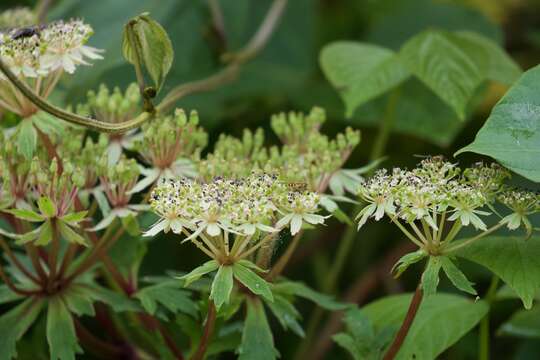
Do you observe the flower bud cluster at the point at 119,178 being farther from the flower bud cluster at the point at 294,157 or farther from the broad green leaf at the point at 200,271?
the broad green leaf at the point at 200,271

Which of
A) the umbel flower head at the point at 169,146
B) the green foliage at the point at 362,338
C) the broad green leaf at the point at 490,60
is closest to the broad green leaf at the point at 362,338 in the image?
the green foliage at the point at 362,338

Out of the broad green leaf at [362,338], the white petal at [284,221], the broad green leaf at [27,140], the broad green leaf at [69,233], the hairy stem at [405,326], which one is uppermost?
the broad green leaf at [27,140]

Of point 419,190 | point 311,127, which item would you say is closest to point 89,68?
point 311,127

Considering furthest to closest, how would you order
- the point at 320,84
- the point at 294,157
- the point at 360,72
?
the point at 320,84, the point at 360,72, the point at 294,157

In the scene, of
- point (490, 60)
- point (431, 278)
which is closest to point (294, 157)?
point (431, 278)

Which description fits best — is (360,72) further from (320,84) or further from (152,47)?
(320,84)

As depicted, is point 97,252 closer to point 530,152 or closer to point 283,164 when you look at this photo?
point 283,164

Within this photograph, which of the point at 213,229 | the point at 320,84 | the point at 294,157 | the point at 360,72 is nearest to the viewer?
the point at 213,229
